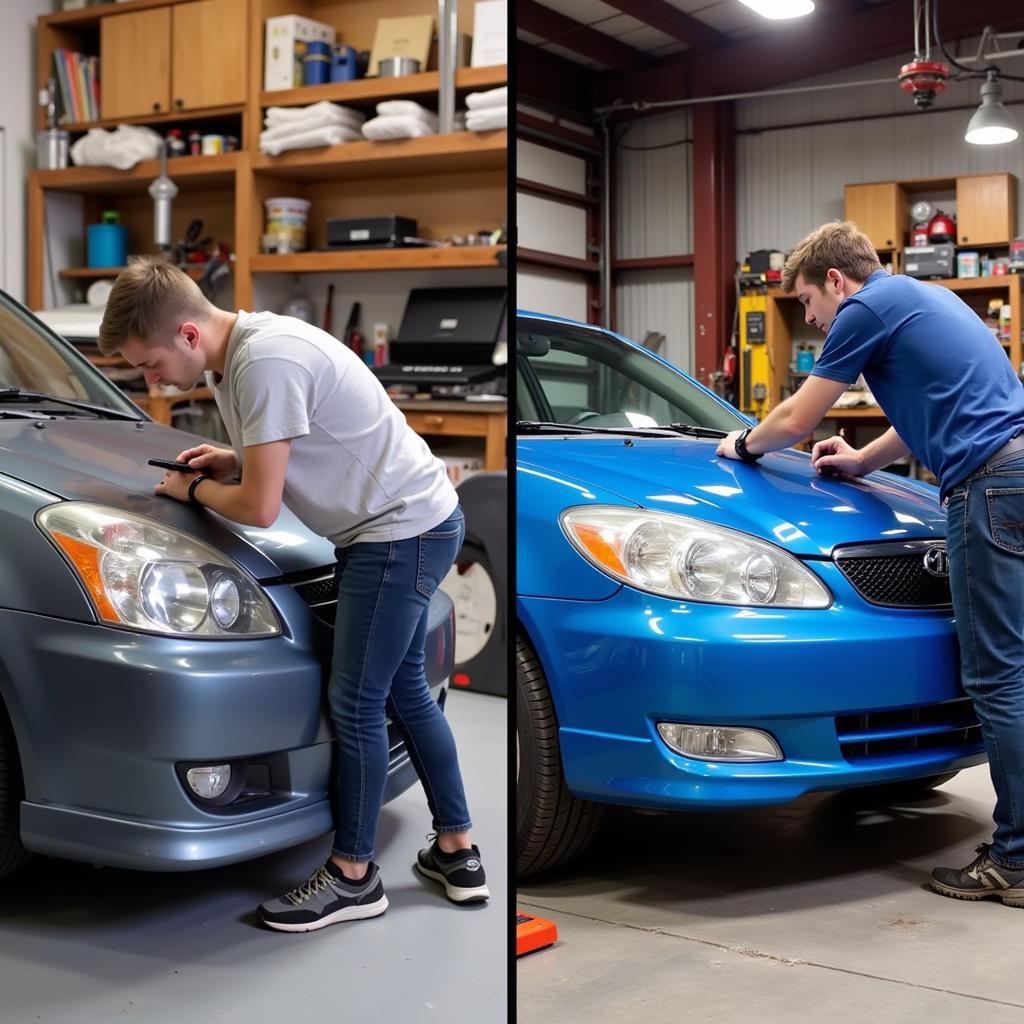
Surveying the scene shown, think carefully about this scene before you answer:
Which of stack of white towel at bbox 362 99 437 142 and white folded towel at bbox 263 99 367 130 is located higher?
white folded towel at bbox 263 99 367 130

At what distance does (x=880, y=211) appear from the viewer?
107 centimetres

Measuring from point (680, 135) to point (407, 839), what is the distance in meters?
0.80

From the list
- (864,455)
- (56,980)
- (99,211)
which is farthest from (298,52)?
(56,980)

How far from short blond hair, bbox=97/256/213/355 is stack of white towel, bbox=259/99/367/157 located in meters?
1.85

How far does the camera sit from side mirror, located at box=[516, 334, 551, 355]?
2.89 feet

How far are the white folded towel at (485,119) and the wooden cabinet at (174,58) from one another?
98 cm

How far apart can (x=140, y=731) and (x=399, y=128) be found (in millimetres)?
2083

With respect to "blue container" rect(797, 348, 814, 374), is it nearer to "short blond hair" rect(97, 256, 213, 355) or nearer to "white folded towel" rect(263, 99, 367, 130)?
"short blond hair" rect(97, 256, 213, 355)

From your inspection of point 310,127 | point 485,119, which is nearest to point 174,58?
point 310,127

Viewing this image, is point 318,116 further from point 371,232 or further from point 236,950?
point 236,950

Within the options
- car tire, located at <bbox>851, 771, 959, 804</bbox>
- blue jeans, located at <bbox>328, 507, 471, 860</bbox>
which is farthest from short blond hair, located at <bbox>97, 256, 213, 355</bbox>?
car tire, located at <bbox>851, 771, 959, 804</bbox>

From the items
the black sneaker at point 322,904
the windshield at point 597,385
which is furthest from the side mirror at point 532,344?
the black sneaker at point 322,904

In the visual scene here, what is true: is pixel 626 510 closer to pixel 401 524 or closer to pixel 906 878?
pixel 401 524

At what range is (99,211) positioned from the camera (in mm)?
2861
